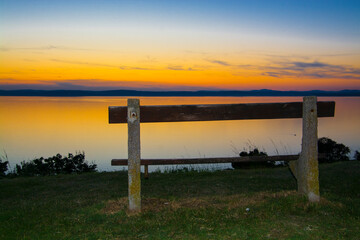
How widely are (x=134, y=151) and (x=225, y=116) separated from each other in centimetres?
159

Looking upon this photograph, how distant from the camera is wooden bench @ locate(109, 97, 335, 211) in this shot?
17.3ft

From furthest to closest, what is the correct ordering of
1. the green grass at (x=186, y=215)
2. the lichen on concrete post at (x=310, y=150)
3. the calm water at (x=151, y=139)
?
1. the calm water at (x=151, y=139)
2. the lichen on concrete post at (x=310, y=150)
3. the green grass at (x=186, y=215)

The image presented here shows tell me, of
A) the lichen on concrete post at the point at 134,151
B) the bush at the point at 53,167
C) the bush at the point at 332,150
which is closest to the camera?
the lichen on concrete post at the point at 134,151

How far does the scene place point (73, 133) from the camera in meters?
29.2

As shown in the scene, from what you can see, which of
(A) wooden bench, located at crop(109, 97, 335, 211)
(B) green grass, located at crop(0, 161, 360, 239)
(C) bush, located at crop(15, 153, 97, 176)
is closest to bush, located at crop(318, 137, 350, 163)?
(B) green grass, located at crop(0, 161, 360, 239)

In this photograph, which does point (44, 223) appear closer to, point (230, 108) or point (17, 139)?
point (230, 108)

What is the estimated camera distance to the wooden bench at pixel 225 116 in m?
5.28

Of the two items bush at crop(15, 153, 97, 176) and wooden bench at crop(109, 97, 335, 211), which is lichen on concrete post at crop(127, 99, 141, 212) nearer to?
wooden bench at crop(109, 97, 335, 211)

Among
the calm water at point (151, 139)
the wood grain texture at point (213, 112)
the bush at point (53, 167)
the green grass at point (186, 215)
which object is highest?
the wood grain texture at point (213, 112)

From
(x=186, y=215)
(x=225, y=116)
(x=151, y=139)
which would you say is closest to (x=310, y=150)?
(x=225, y=116)

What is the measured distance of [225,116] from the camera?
18.2ft

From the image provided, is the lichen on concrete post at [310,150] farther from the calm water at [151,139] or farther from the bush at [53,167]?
the calm water at [151,139]

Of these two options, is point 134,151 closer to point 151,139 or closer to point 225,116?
point 225,116

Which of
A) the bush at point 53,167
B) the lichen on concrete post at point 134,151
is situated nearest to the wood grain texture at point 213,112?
the lichen on concrete post at point 134,151
